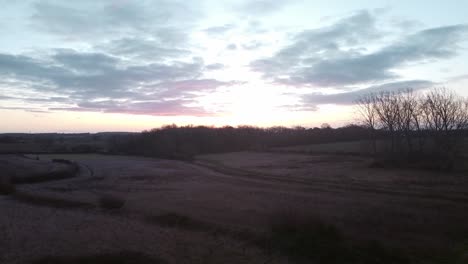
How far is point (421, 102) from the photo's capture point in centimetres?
6384

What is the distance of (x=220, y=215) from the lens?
2272 centimetres

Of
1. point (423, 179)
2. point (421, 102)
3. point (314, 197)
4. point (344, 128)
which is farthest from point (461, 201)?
point (344, 128)

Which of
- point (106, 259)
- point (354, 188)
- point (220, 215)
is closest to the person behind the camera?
point (106, 259)

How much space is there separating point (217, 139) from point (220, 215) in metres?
87.2

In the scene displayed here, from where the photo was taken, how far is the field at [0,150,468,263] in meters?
16.0

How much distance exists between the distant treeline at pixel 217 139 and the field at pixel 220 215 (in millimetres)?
62900

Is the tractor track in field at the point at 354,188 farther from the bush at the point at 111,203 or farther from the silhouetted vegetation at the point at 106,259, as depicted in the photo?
the silhouetted vegetation at the point at 106,259

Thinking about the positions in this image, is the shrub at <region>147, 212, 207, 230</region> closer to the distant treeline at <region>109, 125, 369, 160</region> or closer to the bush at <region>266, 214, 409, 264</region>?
the bush at <region>266, 214, 409, 264</region>

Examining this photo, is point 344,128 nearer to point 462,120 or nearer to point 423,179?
point 462,120

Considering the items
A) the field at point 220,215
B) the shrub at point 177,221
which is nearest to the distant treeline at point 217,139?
the field at point 220,215

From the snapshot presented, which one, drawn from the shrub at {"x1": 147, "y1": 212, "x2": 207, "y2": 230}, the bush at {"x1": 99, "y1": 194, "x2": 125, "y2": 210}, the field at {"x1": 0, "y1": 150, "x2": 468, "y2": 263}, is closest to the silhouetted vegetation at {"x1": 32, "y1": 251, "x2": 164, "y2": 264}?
the field at {"x1": 0, "y1": 150, "x2": 468, "y2": 263}

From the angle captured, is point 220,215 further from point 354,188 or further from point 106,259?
point 354,188

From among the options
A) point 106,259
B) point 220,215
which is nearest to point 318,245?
point 106,259

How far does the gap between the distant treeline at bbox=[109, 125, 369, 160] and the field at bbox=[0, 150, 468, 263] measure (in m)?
62.9
